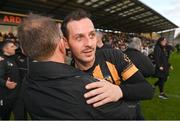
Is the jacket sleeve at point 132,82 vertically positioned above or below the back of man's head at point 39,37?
below

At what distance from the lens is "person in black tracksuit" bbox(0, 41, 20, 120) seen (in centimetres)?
669

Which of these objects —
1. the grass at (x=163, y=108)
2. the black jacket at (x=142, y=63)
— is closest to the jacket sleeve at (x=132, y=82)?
the black jacket at (x=142, y=63)

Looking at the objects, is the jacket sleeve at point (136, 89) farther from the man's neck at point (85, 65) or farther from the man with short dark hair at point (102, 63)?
the man's neck at point (85, 65)

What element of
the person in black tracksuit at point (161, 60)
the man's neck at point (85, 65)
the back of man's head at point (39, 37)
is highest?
the back of man's head at point (39, 37)

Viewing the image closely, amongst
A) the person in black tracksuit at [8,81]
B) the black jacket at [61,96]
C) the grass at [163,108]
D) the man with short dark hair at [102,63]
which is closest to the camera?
the black jacket at [61,96]

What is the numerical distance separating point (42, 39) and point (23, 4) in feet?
79.1

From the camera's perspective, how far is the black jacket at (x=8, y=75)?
676 cm

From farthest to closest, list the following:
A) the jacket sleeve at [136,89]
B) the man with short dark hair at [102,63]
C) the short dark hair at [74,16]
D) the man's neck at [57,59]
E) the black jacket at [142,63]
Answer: the black jacket at [142,63], the short dark hair at [74,16], the jacket sleeve at [136,89], the man with short dark hair at [102,63], the man's neck at [57,59]

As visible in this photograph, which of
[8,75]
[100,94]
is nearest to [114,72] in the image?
[100,94]

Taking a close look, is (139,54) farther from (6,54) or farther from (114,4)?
(114,4)

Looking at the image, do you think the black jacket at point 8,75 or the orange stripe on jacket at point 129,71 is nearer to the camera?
the orange stripe on jacket at point 129,71

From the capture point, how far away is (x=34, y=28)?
2143 mm

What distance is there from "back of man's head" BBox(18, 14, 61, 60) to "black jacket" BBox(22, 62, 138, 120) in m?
0.07

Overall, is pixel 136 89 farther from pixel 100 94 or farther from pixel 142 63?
pixel 142 63
